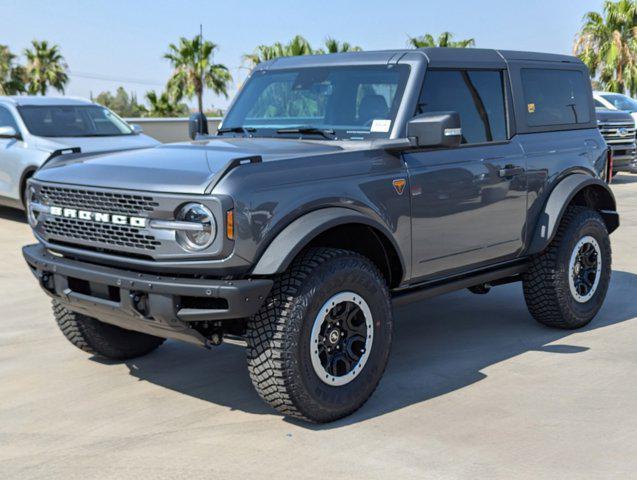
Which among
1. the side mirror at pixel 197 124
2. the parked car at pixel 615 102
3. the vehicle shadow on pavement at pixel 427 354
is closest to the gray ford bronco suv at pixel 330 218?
the vehicle shadow on pavement at pixel 427 354

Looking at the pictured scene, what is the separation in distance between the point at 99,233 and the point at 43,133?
7.75m

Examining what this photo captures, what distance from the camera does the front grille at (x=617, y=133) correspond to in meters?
17.6

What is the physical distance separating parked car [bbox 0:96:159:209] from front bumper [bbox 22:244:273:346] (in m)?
6.96

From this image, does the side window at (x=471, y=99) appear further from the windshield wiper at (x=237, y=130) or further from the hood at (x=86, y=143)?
the hood at (x=86, y=143)

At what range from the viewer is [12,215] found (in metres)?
12.9

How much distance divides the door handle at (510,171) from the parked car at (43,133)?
6.57 metres

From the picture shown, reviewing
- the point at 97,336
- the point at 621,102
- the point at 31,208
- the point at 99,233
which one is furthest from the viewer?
the point at 621,102

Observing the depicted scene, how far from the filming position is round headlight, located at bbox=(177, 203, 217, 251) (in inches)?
162

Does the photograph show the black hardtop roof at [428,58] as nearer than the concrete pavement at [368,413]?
No

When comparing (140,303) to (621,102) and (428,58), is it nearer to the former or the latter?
(428,58)

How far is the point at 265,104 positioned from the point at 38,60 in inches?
2139

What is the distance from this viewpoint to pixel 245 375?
17.6ft

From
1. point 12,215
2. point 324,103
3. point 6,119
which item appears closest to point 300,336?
point 324,103

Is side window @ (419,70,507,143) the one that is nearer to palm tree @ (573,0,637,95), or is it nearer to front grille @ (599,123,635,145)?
front grille @ (599,123,635,145)
